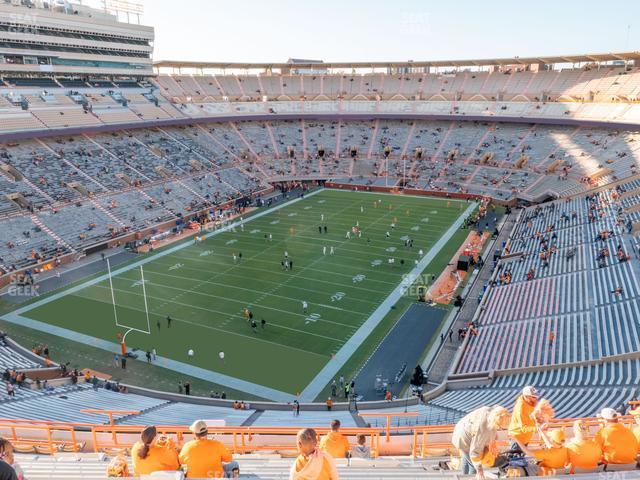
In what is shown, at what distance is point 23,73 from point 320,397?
162 feet

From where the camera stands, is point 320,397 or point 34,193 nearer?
point 320,397

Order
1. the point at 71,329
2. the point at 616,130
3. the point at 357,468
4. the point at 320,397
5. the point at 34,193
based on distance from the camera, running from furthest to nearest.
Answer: the point at 616,130 < the point at 34,193 < the point at 71,329 < the point at 320,397 < the point at 357,468

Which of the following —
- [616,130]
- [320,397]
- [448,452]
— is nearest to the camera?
[448,452]

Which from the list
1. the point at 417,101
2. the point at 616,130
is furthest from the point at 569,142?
the point at 417,101

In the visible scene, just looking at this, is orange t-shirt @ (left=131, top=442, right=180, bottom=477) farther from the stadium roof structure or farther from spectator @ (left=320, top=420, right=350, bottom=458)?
the stadium roof structure

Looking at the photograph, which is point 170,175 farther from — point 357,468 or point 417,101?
point 357,468

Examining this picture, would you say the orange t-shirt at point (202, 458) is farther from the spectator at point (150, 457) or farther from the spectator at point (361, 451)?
the spectator at point (361, 451)

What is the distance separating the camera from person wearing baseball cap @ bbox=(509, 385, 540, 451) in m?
5.62

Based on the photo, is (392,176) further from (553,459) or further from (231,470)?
(231,470)

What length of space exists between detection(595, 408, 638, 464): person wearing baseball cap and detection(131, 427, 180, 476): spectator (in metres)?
4.68

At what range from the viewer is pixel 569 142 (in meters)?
54.6

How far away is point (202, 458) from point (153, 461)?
19.7 inches

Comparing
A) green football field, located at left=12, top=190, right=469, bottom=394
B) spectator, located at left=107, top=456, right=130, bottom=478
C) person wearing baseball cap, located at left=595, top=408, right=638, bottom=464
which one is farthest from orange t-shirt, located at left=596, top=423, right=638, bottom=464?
green football field, located at left=12, top=190, right=469, bottom=394

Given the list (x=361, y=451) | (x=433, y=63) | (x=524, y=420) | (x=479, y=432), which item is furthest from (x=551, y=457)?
(x=433, y=63)
